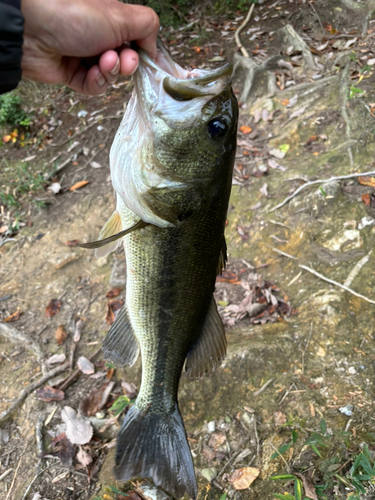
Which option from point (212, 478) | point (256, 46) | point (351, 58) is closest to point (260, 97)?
Answer: point (351, 58)

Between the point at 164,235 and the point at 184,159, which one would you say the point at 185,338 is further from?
the point at 184,159

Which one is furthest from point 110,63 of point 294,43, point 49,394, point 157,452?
point 294,43

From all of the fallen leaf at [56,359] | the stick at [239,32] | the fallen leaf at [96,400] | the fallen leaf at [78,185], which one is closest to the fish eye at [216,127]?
the fallen leaf at [96,400]

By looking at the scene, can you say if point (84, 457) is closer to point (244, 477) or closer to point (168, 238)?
point (244, 477)

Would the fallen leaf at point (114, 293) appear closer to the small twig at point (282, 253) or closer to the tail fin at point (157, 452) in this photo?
the small twig at point (282, 253)

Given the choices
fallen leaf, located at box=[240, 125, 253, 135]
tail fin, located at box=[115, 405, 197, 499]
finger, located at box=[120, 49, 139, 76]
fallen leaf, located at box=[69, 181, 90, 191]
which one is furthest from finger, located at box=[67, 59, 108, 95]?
fallen leaf, located at box=[240, 125, 253, 135]

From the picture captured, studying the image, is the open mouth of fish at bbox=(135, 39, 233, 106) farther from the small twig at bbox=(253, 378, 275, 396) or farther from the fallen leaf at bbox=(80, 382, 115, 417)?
the fallen leaf at bbox=(80, 382, 115, 417)
